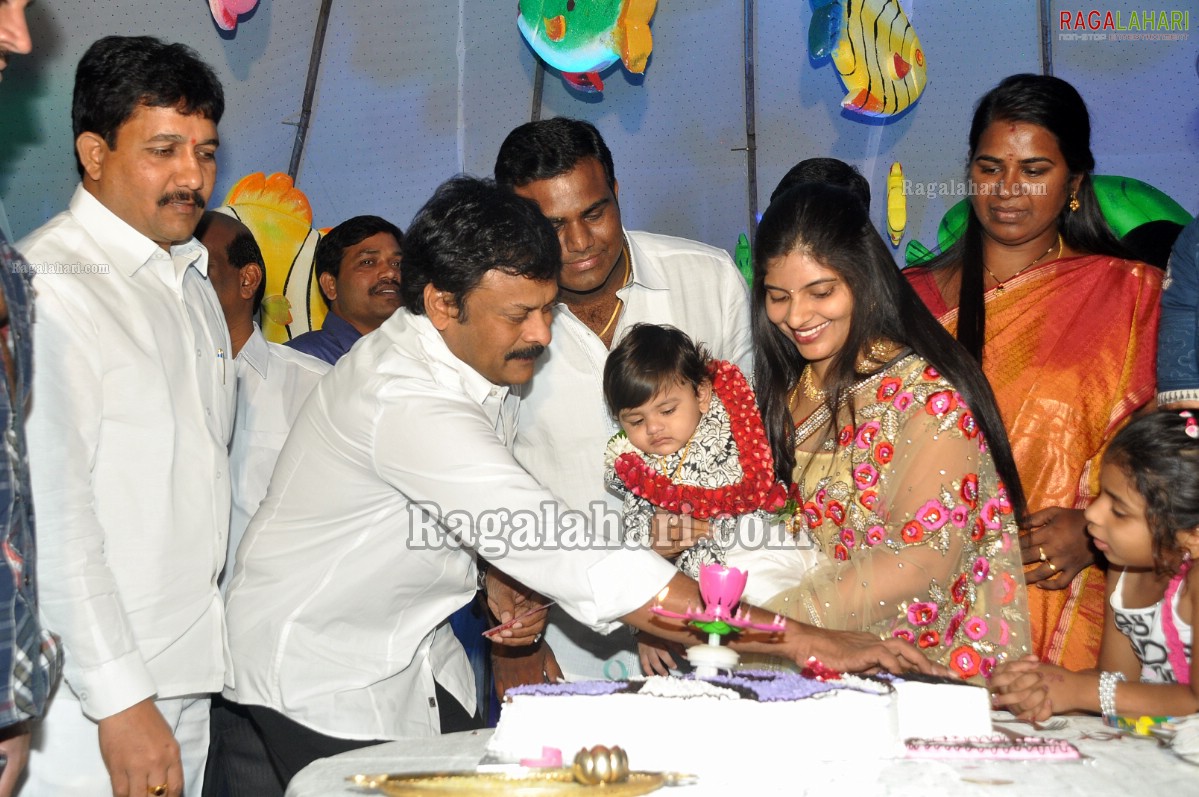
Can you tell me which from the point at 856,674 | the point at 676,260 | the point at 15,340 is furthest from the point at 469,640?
the point at 15,340

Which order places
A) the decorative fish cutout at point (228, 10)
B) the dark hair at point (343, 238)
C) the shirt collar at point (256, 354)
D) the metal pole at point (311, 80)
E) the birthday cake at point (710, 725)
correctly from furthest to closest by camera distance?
the metal pole at point (311, 80) < the decorative fish cutout at point (228, 10) < the dark hair at point (343, 238) < the shirt collar at point (256, 354) < the birthday cake at point (710, 725)

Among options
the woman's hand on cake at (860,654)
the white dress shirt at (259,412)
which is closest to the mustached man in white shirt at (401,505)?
the woman's hand on cake at (860,654)

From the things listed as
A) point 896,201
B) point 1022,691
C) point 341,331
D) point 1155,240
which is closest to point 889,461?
point 1022,691

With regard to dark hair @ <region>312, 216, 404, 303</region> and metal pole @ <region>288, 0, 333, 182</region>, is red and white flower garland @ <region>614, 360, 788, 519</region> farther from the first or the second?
metal pole @ <region>288, 0, 333, 182</region>

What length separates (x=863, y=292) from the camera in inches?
93.3

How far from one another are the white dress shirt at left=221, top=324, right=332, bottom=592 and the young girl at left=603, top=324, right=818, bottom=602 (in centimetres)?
111

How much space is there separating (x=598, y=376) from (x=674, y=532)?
55 centimetres

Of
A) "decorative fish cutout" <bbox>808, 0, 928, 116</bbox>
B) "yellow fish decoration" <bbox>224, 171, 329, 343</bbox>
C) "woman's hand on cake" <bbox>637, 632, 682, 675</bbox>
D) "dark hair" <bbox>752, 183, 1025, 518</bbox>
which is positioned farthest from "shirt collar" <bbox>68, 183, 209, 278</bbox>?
"decorative fish cutout" <bbox>808, 0, 928, 116</bbox>

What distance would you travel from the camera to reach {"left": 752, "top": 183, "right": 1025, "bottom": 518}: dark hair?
2338 millimetres

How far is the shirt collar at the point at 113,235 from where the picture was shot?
2291 millimetres

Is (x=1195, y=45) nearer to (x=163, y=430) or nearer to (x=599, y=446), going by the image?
(x=599, y=446)

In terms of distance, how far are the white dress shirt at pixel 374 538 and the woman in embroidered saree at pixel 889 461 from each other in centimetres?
51

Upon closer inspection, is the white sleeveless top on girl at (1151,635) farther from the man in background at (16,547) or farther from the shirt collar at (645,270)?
the man in background at (16,547)

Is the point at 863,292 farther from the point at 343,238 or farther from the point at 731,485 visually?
the point at 343,238
